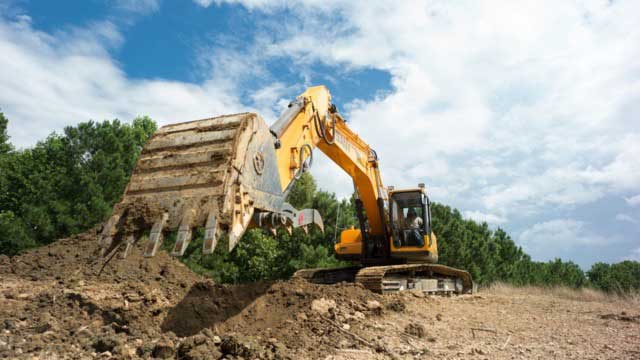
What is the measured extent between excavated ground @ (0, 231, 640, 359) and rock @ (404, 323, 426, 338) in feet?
0.05

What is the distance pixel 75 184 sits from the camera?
661 inches

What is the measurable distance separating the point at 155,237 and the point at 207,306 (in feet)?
7.26

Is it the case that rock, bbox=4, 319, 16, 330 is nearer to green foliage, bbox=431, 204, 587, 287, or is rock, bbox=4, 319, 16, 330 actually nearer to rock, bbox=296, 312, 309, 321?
rock, bbox=296, 312, 309, 321

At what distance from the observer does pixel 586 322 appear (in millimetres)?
8242

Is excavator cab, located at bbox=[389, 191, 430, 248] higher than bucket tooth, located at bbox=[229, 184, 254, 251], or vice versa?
excavator cab, located at bbox=[389, 191, 430, 248]

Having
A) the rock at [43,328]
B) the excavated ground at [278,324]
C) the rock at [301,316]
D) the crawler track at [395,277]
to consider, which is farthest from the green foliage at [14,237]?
the rock at [301,316]

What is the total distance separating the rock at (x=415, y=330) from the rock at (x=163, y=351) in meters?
3.43

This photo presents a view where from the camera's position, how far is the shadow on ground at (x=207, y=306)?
5910 millimetres

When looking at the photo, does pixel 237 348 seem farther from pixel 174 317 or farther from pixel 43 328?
pixel 43 328

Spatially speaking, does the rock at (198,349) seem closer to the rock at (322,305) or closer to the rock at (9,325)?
the rock at (322,305)

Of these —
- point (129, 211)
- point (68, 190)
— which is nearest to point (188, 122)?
point (129, 211)

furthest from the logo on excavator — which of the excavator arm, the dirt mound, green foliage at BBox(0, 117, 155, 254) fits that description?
green foliage at BBox(0, 117, 155, 254)

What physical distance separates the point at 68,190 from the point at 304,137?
1350 centimetres

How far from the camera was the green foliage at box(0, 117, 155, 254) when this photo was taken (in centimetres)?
1591
